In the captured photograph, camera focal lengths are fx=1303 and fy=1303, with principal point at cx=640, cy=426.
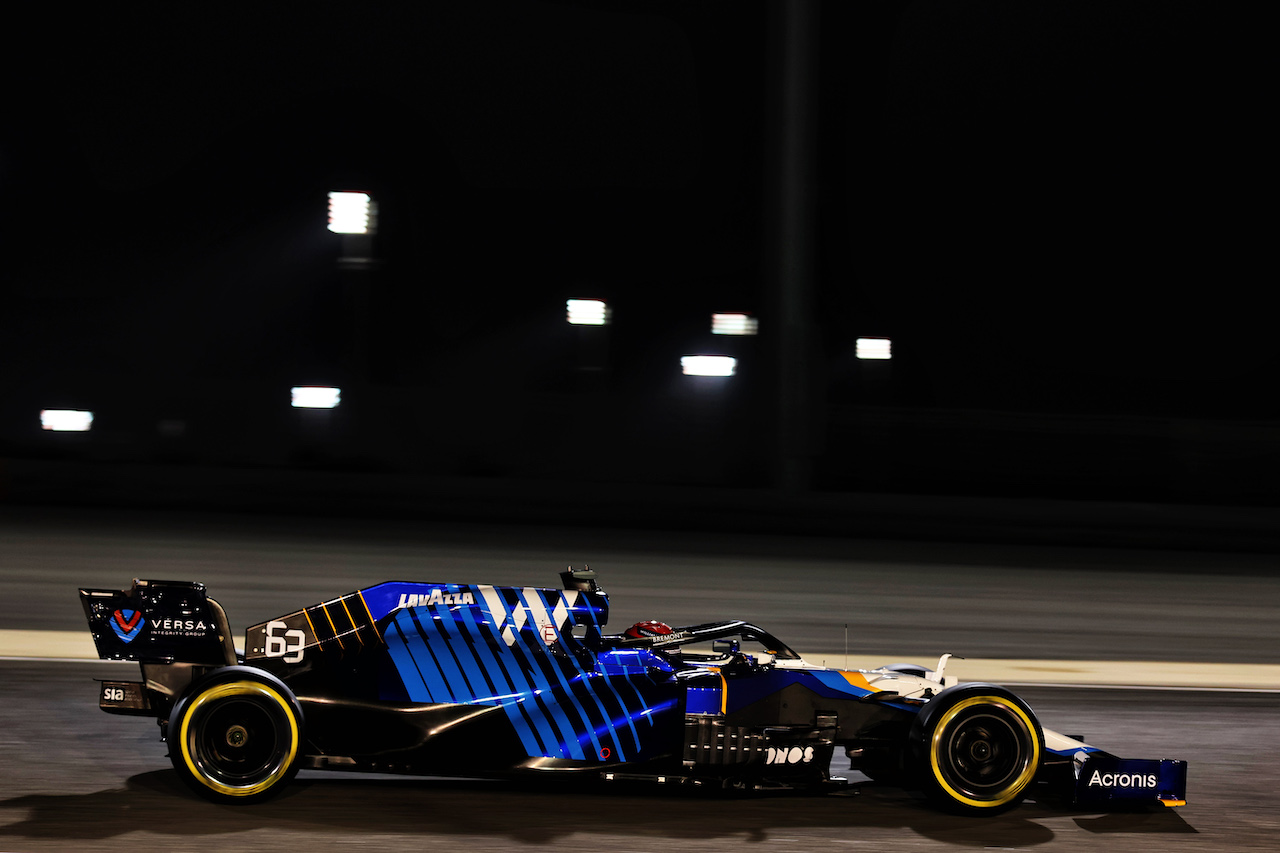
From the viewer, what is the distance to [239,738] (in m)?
5.05

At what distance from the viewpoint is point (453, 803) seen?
17.3ft

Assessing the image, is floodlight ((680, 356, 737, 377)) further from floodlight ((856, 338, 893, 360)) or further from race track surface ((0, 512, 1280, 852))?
race track surface ((0, 512, 1280, 852))

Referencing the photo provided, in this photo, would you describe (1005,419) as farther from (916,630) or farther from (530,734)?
(530,734)

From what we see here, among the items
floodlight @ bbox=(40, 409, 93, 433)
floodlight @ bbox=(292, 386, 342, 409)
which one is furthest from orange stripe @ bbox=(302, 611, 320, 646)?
floodlight @ bbox=(40, 409, 93, 433)

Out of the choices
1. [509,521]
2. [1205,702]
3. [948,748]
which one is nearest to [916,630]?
[1205,702]

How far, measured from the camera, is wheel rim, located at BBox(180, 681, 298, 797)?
4973 mm

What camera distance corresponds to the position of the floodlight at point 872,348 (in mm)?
44625

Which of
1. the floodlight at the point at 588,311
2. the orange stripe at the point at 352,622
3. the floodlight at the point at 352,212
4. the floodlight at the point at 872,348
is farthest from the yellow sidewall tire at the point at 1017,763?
the floodlight at the point at 872,348

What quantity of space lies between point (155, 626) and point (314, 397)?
17.2 metres

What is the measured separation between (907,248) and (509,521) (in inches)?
1745

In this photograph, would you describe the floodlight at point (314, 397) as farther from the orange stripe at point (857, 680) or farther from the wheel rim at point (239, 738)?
the orange stripe at point (857, 680)

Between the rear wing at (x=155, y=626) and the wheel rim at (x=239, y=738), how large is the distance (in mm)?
213

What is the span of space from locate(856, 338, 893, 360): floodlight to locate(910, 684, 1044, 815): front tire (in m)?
39.6

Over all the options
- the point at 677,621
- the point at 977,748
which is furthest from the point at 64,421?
the point at 977,748
